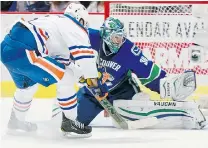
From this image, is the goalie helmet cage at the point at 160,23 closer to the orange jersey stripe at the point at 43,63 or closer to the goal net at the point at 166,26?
the goal net at the point at 166,26

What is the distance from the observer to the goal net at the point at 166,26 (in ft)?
13.3

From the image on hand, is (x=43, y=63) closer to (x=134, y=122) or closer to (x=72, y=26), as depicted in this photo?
(x=72, y=26)

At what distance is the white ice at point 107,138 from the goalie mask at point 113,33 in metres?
0.45

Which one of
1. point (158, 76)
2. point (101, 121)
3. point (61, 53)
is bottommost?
point (101, 121)

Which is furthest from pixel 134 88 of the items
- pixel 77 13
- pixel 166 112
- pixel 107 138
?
pixel 77 13

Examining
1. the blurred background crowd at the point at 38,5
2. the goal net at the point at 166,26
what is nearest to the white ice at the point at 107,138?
the goal net at the point at 166,26

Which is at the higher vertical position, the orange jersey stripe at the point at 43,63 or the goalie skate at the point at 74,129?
the orange jersey stripe at the point at 43,63

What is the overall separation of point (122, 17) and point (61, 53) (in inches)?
37.1

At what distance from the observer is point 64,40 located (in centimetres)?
314

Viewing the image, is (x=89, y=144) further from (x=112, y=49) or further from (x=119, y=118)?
(x=112, y=49)

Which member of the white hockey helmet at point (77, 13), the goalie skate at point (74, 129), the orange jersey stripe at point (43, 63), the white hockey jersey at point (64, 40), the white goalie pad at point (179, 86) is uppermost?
the white hockey helmet at point (77, 13)

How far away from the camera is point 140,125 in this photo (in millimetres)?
3406

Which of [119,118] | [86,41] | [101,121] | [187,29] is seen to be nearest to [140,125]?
[119,118]

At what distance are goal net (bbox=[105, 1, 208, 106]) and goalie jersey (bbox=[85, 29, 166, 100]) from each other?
475mm
